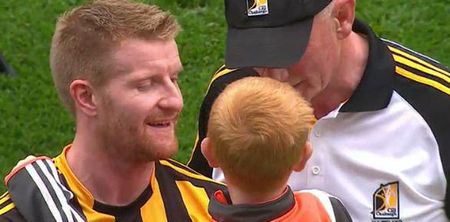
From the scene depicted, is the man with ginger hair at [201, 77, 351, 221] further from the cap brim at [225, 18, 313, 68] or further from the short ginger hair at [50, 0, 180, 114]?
the short ginger hair at [50, 0, 180, 114]

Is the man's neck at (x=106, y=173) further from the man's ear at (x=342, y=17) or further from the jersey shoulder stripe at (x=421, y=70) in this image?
the jersey shoulder stripe at (x=421, y=70)

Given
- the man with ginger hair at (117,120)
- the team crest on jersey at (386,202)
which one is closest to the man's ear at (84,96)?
the man with ginger hair at (117,120)

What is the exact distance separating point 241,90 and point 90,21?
82 cm

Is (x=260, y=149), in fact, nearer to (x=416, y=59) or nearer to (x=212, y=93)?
(x=212, y=93)

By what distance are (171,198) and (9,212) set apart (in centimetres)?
56

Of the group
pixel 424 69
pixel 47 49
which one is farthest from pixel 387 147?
pixel 47 49

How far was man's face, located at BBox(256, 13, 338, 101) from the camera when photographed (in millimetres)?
3648

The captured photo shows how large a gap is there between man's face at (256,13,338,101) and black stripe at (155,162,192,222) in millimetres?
498

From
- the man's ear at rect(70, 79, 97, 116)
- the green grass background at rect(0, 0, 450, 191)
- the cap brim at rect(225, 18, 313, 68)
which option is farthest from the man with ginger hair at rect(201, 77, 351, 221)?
the green grass background at rect(0, 0, 450, 191)

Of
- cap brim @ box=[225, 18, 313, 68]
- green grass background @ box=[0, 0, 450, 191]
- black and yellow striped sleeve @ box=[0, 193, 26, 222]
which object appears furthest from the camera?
green grass background @ box=[0, 0, 450, 191]

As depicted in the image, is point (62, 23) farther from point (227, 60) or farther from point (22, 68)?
point (22, 68)

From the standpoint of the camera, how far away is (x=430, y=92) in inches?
148

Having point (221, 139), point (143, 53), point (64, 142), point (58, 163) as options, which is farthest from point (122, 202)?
point (64, 142)

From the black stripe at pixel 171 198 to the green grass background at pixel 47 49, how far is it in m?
2.92
